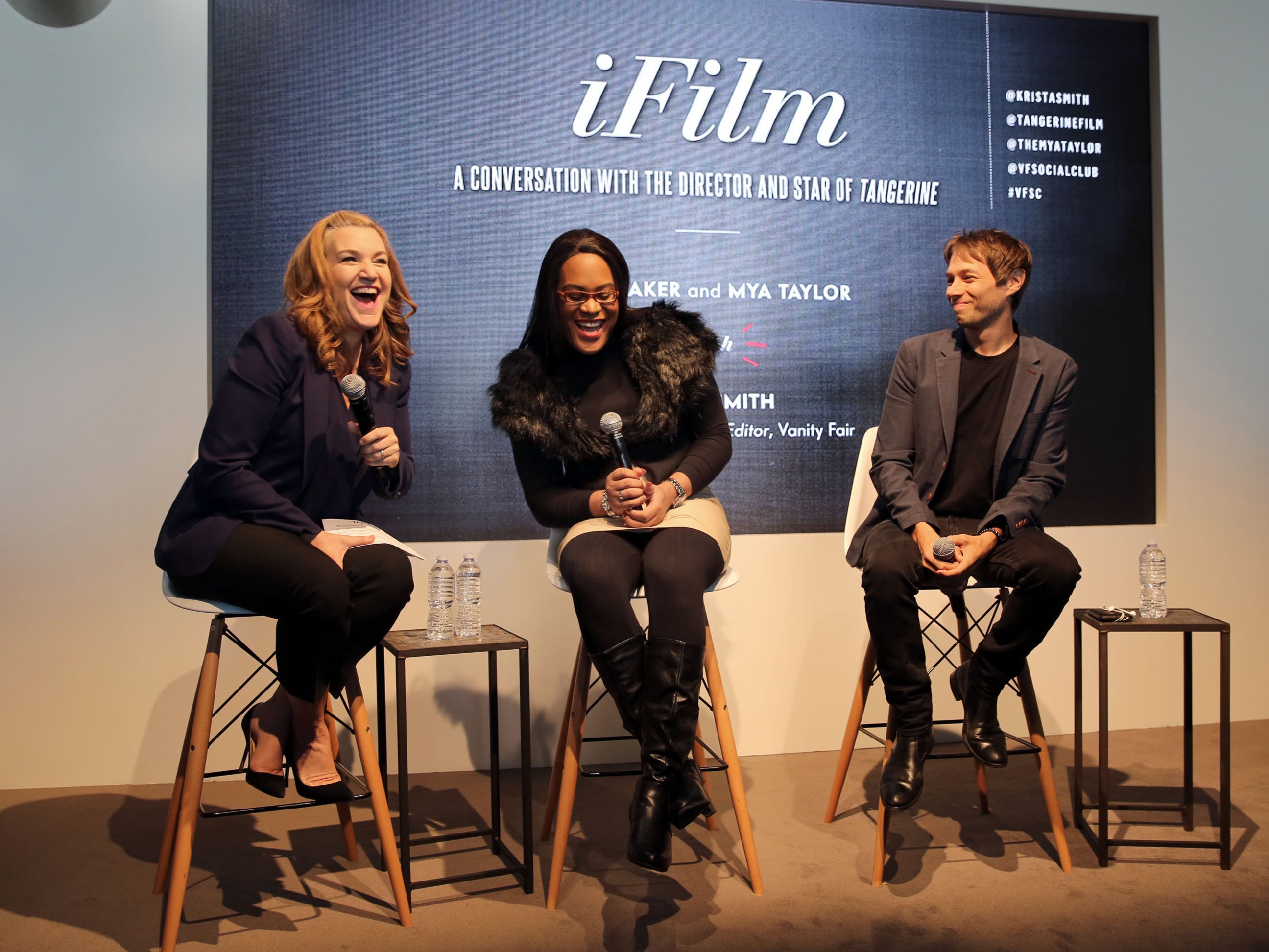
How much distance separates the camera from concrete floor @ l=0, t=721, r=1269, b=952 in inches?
80.0

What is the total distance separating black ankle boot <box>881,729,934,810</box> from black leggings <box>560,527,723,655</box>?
1.63 feet

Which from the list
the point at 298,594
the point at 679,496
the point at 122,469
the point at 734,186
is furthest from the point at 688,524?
the point at 122,469

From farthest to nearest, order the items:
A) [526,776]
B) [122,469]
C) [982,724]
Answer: [122,469] < [982,724] < [526,776]

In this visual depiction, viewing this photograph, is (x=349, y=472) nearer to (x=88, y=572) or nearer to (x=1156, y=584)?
(x=88, y=572)

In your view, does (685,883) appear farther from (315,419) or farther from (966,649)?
(315,419)

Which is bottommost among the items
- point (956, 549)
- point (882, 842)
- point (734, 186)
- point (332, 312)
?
point (882, 842)

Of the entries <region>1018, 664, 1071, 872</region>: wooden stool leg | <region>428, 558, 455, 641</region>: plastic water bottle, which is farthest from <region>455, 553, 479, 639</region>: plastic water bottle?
<region>1018, 664, 1071, 872</region>: wooden stool leg

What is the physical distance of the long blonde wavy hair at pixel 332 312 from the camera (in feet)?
7.60

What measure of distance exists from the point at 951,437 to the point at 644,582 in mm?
882

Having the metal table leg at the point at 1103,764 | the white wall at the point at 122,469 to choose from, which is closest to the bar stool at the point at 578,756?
the metal table leg at the point at 1103,764

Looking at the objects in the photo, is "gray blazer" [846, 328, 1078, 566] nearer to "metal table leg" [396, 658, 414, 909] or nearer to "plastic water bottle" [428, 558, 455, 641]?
"plastic water bottle" [428, 558, 455, 641]

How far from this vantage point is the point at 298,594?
80.5 inches

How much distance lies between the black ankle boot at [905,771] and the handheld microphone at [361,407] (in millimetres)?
1271

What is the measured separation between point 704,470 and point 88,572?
1.89 meters
